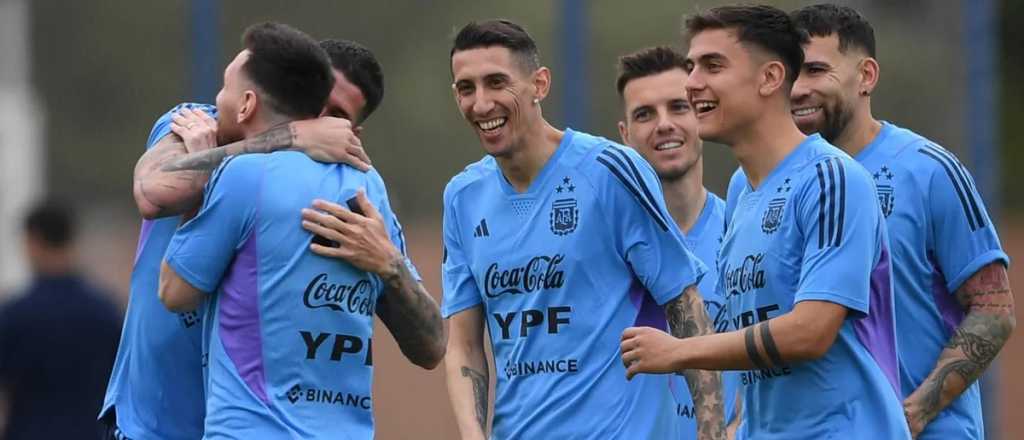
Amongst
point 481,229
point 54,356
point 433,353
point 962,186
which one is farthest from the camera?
point 54,356

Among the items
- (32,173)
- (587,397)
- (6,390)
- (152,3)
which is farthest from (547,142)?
(32,173)

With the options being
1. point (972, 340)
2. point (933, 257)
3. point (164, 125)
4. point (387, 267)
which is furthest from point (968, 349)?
point (164, 125)

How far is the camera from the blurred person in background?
8.16 m

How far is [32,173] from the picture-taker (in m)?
13.3

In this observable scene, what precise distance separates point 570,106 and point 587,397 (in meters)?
6.03

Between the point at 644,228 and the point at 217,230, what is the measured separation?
4.92ft

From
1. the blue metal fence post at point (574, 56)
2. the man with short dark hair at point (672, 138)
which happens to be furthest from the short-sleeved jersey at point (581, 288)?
the blue metal fence post at point (574, 56)

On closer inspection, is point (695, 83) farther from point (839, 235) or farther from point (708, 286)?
point (708, 286)

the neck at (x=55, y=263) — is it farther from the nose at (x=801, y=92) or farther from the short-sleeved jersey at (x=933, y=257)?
the short-sleeved jersey at (x=933, y=257)

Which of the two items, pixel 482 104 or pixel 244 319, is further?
pixel 482 104

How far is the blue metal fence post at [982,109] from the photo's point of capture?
11648mm

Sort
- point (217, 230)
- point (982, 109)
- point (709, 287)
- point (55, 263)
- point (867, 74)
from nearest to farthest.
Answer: point (217, 230)
point (867, 74)
point (709, 287)
point (55, 263)
point (982, 109)

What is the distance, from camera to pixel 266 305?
4.55 meters

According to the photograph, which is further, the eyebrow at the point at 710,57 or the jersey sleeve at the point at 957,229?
the jersey sleeve at the point at 957,229
